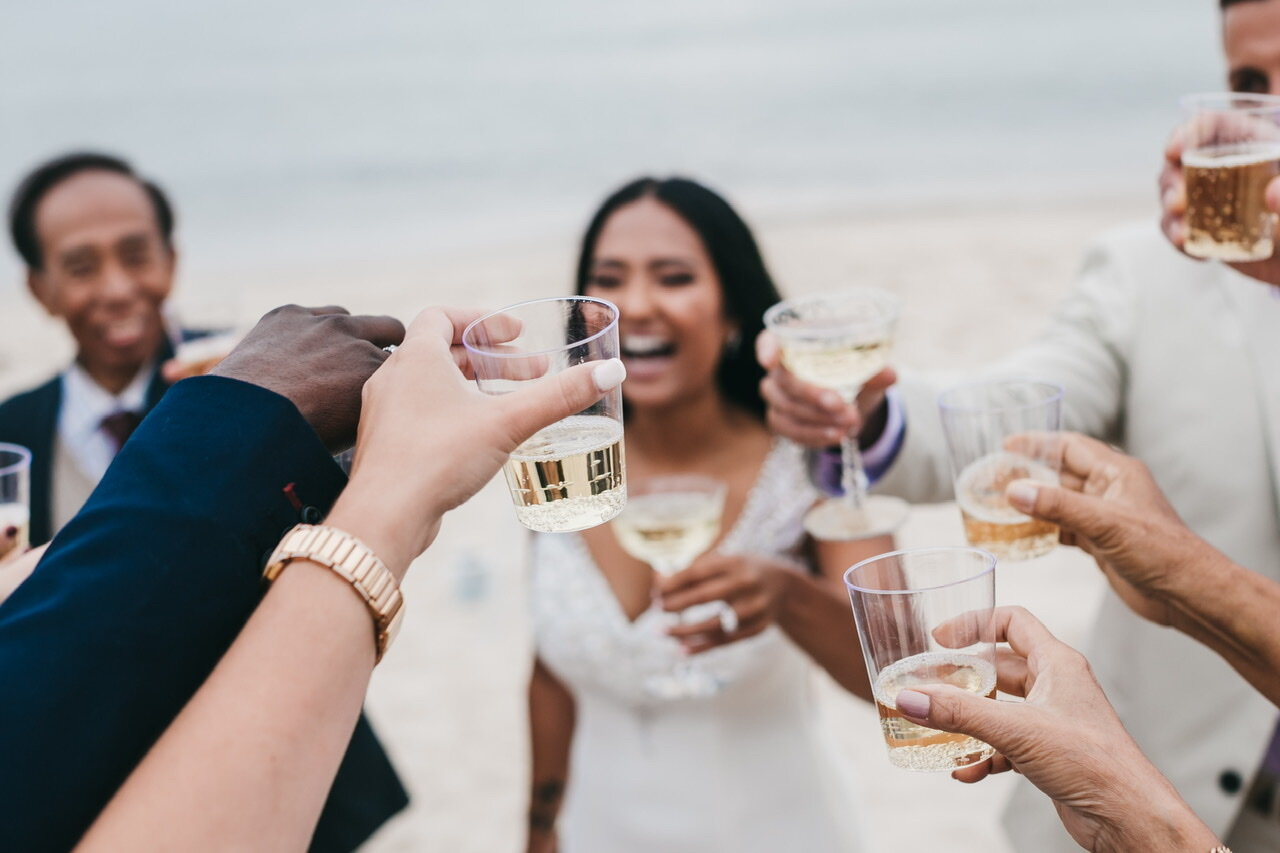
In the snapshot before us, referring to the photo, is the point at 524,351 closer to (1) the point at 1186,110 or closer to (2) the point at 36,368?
(1) the point at 1186,110

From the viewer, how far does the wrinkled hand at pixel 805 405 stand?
3.01 meters

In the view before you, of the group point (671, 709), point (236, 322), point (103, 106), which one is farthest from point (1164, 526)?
point (103, 106)

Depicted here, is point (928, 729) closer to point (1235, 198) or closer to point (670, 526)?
point (1235, 198)

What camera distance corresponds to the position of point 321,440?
59.9 inches

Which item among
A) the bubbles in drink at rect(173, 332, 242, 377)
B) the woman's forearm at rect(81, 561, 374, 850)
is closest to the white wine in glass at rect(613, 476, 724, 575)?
the bubbles in drink at rect(173, 332, 242, 377)

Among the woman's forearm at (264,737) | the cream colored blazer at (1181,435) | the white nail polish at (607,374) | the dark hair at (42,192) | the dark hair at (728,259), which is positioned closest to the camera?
the woman's forearm at (264,737)

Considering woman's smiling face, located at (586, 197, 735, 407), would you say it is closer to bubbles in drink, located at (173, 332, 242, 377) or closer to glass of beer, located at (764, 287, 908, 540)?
glass of beer, located at (764, 287, 908, 540)

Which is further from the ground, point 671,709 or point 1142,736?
point 1142,736

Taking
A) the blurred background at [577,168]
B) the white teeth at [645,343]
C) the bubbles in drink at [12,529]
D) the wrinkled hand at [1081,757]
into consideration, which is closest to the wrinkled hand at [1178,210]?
the wrinkled hand at [1081,757]

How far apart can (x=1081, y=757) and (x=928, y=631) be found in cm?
29

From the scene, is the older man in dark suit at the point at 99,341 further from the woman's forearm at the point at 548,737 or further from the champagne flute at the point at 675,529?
the champagne flute at the point at 675,529

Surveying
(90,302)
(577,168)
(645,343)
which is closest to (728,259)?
(645,343)

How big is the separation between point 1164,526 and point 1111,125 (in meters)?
22.8

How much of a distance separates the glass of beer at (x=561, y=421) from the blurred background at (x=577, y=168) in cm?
294
